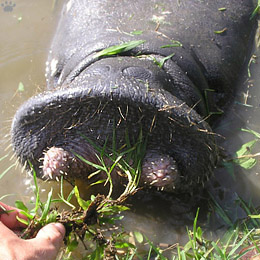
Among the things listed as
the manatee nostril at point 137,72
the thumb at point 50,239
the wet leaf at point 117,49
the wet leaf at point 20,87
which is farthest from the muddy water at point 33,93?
the manatee nostril at point 137,72

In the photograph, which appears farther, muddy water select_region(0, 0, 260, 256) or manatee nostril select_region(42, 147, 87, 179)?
muddy water select_region(0, 0, 260, 256)

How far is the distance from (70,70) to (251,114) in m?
1.67

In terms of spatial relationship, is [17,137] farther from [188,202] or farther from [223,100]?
[223,100]

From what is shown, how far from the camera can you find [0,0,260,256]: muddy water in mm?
3232

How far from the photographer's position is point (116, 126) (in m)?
2.68

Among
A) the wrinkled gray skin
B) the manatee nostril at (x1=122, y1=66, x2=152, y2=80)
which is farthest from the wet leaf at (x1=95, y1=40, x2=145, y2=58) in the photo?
the manatee nostril at (x1=122, y1=66, x2=152, y2=80)

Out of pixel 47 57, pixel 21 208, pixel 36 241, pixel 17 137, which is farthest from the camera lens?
pixel 47 57

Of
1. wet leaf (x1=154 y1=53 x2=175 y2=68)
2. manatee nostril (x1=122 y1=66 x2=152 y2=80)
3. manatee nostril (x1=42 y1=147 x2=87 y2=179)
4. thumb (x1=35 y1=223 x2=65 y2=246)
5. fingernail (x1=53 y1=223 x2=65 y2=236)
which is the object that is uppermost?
manatee nostril (x1=122 y1=66 x2=152 y2=80)

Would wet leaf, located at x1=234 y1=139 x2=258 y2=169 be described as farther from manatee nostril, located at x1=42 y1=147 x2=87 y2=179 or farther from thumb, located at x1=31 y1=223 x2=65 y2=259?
thumb, located at x1=31 y1=223 x2=65 y2=259

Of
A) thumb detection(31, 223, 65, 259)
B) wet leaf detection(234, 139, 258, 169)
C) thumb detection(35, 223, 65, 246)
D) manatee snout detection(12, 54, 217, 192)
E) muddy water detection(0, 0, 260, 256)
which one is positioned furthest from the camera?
wet leaf detection(234, 139, 258, 169)

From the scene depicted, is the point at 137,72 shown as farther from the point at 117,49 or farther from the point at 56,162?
the point at 56,162

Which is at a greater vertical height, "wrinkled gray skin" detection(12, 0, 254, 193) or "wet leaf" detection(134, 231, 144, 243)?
"wrinkled gray skin" detection(12, 0, 254, 193)

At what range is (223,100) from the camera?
149 inches

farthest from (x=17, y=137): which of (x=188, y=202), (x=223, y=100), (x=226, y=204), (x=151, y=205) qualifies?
(x=223, y=100)
